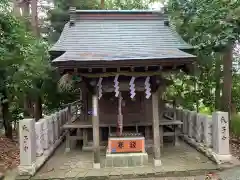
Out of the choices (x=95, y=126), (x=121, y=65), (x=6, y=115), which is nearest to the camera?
(x=121, y=65)

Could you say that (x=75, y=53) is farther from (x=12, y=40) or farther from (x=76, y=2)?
(x=76, y=2)

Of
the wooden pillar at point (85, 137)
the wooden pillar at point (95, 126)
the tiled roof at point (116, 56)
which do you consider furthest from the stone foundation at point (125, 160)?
the tiled roof at point (116, 56)

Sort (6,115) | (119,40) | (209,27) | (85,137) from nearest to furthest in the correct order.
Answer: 1. (209,27)
2. (119,40)
3. (85,137)
4. (6,115)

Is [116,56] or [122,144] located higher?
[116,56]

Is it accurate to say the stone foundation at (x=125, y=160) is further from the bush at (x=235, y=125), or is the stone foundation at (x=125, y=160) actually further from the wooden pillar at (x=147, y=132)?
the bush at (x=235, y=125)

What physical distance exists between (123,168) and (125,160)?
243mm

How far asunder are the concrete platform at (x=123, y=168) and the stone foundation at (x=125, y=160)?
15 cm

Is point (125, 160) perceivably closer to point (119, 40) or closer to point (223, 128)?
point (223, 128)

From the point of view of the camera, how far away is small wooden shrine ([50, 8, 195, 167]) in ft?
23.4

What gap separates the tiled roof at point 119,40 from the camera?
7398mm

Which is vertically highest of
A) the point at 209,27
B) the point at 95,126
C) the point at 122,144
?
the point at 209,27

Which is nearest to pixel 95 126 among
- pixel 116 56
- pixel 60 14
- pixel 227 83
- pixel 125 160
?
pixel 125 160

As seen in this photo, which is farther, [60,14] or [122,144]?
[60,14]

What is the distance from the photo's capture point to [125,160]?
7.68 metres
